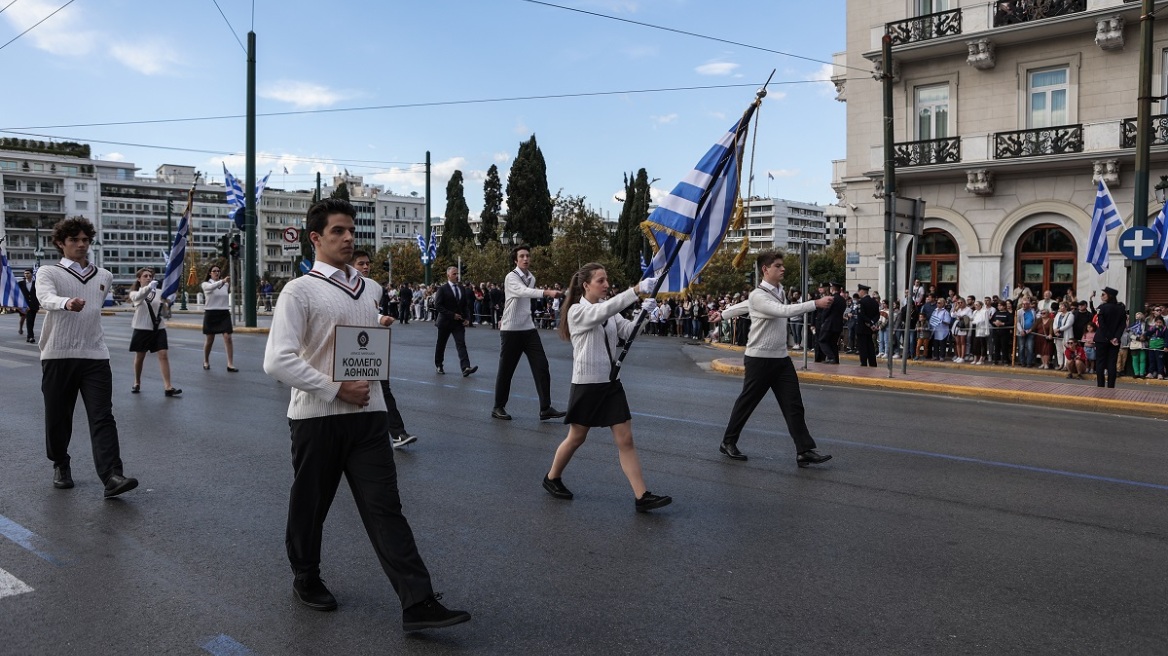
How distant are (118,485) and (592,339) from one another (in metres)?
3.41

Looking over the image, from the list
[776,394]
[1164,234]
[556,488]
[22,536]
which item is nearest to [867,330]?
[1164,234]

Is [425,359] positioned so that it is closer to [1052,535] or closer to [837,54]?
[1052,535]

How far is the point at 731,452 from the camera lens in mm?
7727

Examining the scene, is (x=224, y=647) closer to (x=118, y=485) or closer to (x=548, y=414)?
(x=118, y=485)

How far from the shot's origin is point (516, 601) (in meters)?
4.22

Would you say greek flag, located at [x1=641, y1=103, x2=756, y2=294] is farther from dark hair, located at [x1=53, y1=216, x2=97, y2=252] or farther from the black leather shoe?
dark hair, located at [x1=53, y1=216, x2=97, y2=252]

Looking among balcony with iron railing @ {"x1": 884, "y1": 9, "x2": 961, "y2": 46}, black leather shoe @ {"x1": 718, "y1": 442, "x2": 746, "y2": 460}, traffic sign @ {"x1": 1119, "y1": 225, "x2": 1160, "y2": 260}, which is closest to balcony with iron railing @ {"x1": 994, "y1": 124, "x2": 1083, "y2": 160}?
balcony with iron railing @ {"x1": 884, "y1": 9, "x2": 961, "y2": 46}

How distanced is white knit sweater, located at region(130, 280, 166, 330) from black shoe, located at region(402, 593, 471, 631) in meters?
8.89

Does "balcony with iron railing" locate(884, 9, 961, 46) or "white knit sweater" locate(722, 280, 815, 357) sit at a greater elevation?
"balcony with iron railing" locate(884, 9, 961, 46)

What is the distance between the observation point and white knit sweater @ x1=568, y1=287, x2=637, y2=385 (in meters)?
5.91

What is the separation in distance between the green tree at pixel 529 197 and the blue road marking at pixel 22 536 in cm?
6131

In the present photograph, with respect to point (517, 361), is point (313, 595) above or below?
below

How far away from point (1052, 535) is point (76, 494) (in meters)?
6.57

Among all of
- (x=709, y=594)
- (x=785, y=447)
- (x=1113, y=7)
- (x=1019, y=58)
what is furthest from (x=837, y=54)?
(x=709, y=594)
